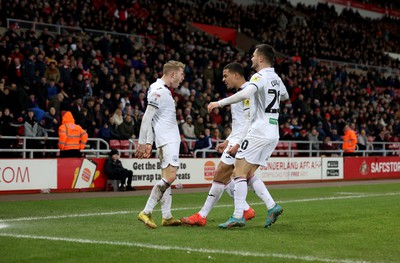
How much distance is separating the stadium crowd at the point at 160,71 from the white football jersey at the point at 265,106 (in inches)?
426

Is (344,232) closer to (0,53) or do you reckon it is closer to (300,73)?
(0,53)

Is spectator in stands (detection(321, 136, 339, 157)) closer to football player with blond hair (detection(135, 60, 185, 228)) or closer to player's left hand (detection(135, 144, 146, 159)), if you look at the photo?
football player with blond hair (detection(135, 60, 185, 228))

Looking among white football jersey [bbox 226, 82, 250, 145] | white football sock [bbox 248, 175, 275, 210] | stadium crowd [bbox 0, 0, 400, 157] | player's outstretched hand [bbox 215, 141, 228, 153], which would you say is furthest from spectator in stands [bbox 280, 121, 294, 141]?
white football sock [bbox 248, 175, 275, 210]

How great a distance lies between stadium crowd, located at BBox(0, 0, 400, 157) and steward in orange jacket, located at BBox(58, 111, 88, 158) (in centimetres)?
90

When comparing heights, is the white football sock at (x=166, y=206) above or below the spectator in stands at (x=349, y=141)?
below

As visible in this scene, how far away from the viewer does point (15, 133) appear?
64.4ft

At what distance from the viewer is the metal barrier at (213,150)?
63.8 feet

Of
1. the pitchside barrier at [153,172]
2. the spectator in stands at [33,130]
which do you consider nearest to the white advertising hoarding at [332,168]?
the pitchside barrier at [153,172]

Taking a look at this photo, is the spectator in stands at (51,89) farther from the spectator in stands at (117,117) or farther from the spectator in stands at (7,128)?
the spectator in stands at (7,128)

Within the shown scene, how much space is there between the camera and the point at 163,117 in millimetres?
10430

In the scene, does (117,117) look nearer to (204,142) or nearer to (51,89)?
(51,89)

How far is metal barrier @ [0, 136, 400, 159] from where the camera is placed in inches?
765

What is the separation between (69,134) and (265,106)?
1050 cm

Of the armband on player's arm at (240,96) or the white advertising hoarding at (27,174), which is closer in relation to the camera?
the armband on player's arm at (240,96)
